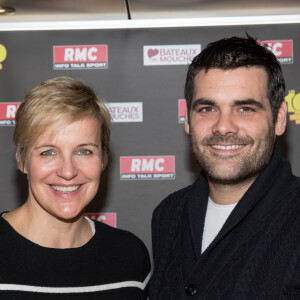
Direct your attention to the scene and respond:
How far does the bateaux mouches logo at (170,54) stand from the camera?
3246mm

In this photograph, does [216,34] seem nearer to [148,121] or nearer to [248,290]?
[148,121]

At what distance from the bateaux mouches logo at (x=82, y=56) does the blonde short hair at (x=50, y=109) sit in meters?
1.29

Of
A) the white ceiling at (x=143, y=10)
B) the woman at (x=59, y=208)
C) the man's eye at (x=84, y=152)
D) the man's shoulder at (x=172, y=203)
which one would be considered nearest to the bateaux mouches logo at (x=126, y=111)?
the white ceiling at (x=143, y=10)

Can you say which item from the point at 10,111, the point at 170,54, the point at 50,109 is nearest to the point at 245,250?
the point at 50,109

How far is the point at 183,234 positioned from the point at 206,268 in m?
0.29

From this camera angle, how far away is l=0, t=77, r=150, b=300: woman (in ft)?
6.23

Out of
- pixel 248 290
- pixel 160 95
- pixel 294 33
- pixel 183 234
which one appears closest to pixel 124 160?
pixel 160 95

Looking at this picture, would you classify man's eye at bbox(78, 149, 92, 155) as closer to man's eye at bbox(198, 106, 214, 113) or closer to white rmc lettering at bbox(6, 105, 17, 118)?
man's eye at bbox(198, 106, 214, 113)

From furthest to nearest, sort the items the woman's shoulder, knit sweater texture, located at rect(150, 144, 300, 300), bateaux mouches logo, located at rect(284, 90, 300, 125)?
bateaux mouches logo, located at rect(284, 90, 300, 125) → the woman's shoulder → knit sweater texture, located at rect(150, 144, 300, 300)

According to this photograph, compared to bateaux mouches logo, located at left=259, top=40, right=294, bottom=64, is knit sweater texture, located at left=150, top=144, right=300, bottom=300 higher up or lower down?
lower down

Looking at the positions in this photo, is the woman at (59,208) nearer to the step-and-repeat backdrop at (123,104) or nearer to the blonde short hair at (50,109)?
the blonde short hair at (50,109)

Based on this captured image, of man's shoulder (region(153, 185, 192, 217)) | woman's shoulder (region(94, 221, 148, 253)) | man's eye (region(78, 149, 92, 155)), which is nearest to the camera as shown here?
man's eye (region(78, 149, 92, 155))

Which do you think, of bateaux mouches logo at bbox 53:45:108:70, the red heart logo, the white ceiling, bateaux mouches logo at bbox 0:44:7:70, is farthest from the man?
bateaux mouches logo at bbox 0:44:7:70

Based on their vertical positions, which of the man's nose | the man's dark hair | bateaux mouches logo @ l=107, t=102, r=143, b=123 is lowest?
the man's nose
